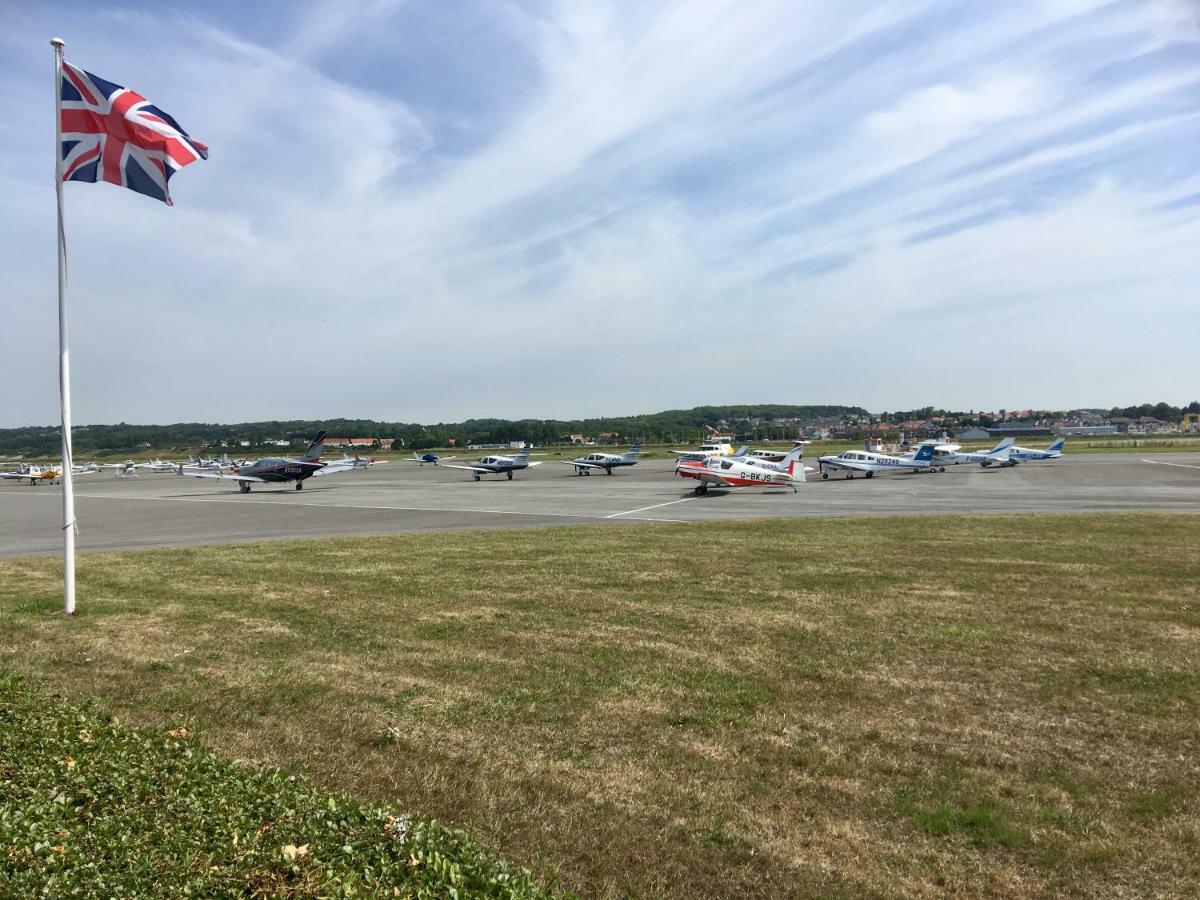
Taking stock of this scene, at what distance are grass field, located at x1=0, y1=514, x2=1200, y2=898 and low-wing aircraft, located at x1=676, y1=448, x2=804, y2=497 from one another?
18.9 m

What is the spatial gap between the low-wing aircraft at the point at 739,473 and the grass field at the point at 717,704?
18.9 m

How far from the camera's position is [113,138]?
29.1 feet

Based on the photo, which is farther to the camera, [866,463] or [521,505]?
[866,463]

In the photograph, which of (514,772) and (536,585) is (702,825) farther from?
(536,585)

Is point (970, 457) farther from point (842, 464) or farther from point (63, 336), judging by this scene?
point (63, 336)

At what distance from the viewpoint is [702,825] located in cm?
388

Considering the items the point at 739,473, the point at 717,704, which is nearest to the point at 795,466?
the point at 739,473

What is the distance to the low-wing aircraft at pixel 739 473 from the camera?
1204 inches

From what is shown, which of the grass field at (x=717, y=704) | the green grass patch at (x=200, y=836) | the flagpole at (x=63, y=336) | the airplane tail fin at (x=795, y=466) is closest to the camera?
the green grass patch at (x=200, y=836)

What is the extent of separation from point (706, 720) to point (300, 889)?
3.26 m

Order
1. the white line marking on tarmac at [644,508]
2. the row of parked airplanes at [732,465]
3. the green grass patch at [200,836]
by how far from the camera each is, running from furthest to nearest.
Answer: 1. the row of parked airplanes at [732,465]
2. the white line marking on tarmac at [644,508]
3. the green grass patch at [200,836]

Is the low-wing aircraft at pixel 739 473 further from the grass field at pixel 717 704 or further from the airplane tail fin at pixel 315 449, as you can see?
the airplane tail fin at pixel 315 449

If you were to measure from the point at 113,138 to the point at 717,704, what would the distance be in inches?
398

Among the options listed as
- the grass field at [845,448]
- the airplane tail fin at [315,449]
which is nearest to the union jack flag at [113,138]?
the airplane tail fin at [315,449]
